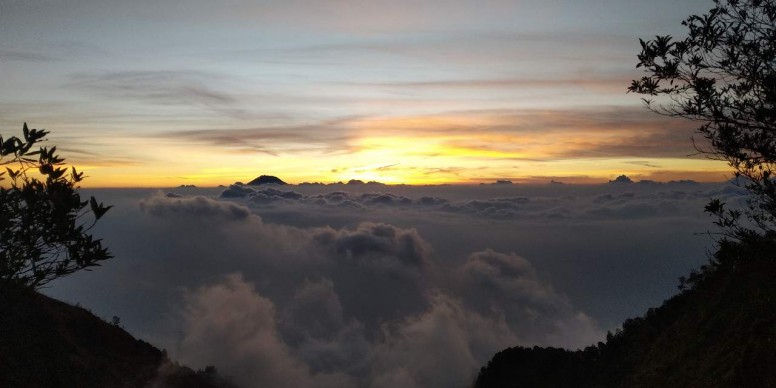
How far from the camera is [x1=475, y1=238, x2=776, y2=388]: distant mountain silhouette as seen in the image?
633 inches

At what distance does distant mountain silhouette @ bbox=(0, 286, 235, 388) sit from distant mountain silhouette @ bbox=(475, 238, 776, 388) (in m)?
30.2

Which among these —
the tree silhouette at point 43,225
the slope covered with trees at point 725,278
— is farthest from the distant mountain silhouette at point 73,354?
the slope covered with trees at point 725,278

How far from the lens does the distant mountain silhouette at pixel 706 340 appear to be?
16078 millimetres

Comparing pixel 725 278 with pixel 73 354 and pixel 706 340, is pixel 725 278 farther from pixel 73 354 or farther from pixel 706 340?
pixel 73 354

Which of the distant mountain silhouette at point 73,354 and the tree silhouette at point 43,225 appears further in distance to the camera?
the distant mountain silhouette at point 73,354

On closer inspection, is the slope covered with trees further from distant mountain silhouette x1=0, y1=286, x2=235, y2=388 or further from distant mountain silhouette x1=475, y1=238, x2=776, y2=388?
distant mountain silhouette x1=0, y1=286, x2=235, y2=388

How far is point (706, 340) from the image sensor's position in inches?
940

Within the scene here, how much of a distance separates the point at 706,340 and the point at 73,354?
3844cm

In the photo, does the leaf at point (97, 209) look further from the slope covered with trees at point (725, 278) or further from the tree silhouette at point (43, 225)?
the slope covered with trees at point (725, 278)

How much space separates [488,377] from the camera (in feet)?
189

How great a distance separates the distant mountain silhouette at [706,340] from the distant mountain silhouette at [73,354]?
1188 inches

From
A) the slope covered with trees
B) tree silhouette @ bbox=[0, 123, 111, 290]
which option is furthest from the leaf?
the slope covered with trees

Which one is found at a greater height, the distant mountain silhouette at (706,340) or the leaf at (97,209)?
the leaf at (97,209)

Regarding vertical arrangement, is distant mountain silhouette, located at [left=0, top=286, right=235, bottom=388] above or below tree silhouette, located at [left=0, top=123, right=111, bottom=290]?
below
